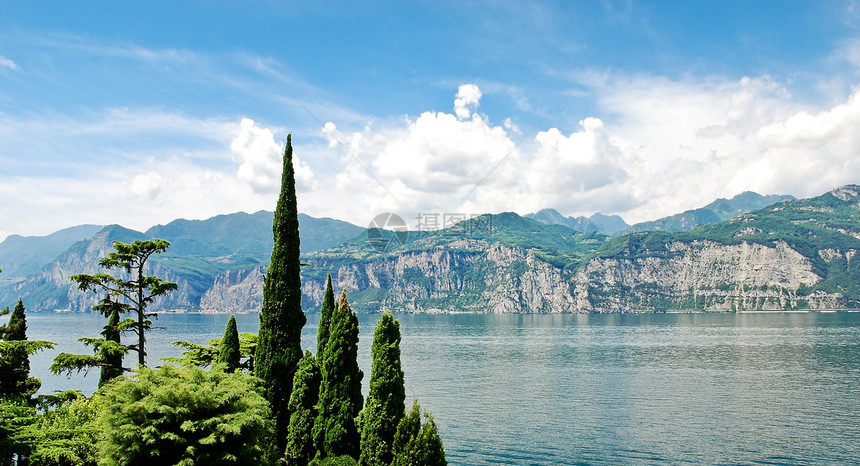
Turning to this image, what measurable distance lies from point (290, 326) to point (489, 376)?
6475cm

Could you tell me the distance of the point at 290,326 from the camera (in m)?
26.5

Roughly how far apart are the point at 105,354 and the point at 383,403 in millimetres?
14006

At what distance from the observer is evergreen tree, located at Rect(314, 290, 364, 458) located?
23.6 meters

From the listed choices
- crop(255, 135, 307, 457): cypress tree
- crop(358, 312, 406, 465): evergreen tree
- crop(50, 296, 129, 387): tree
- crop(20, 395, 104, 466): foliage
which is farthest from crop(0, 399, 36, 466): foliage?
crop(358, 312, 406, 465): evergreen tree

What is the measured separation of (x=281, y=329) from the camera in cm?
2633

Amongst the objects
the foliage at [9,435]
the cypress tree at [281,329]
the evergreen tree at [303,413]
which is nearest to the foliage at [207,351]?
the cypress tree at [281,329]

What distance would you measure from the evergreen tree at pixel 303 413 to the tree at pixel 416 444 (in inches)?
209

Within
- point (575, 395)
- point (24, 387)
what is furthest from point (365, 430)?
point (575, 395)

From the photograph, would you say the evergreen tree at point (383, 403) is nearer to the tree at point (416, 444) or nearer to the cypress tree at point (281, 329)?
the tree at point (416, 444)

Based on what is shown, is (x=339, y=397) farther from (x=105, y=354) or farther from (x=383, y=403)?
(x=105, y=354)

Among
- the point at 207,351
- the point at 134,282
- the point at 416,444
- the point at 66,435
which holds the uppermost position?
the point at 134,282

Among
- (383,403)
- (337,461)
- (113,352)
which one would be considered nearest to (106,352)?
(113,352)

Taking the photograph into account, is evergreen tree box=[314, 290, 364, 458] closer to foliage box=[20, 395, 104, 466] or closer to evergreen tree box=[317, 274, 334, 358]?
evergreen tree box=[317, 274, 334, 358]

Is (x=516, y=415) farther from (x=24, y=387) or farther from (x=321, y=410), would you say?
(x=24, y=387)
